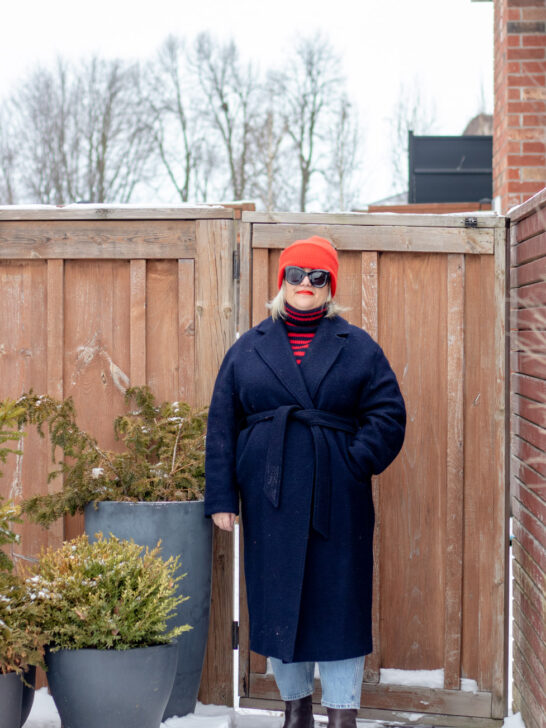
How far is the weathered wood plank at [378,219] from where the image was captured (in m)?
3.64

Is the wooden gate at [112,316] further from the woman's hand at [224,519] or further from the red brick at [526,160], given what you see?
the red brick at [526,160]

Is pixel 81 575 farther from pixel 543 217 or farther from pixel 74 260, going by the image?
pixel 543 217

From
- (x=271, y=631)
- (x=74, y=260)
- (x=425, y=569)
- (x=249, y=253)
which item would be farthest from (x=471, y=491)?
(x=74, y=260)

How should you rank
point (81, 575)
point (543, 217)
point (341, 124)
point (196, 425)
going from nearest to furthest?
point (81, 575), point (543, 217), point (196, 425), point (341, 124)

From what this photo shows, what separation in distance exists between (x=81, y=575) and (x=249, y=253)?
1599 millimetres

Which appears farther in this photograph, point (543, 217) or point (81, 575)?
point (543, 217)

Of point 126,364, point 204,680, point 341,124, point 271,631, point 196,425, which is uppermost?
point 341,124

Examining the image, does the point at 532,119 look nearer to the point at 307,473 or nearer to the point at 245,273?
the point at 245,273

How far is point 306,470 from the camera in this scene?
9.87 ft

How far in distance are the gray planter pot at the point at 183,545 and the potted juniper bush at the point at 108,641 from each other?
0.34 meters

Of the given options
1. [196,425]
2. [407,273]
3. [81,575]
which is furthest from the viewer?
[407,273]

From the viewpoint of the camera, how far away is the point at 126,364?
3.74 m

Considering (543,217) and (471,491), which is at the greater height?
(543,217)

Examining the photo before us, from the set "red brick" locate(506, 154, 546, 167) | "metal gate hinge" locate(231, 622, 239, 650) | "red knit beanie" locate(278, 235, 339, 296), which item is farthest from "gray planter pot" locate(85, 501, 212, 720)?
"red brick" locate(506, 154, 546, 167)
